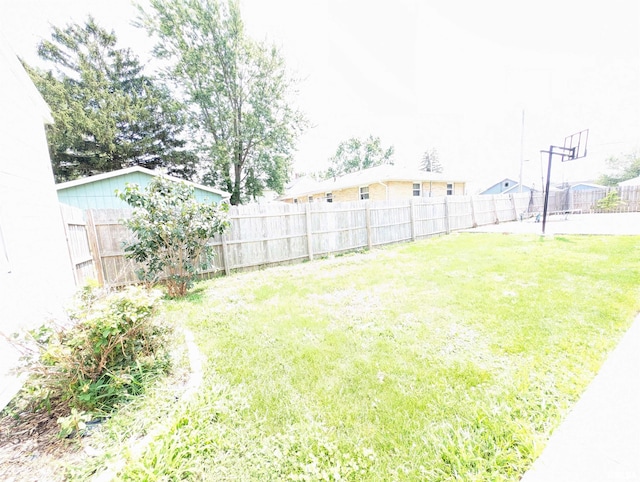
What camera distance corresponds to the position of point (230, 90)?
1636cm

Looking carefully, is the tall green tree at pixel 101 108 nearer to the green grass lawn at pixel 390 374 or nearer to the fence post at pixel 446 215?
the fence post at pixel 446 215

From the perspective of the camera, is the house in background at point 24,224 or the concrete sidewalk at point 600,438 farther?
the house in background at point 24,224

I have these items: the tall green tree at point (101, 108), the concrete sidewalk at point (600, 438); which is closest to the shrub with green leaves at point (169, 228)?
the concrete sidewalk at point (600, 438)

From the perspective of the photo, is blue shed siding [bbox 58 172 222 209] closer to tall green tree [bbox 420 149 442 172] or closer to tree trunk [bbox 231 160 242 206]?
tree trunk [bbox 231 160 242 206]

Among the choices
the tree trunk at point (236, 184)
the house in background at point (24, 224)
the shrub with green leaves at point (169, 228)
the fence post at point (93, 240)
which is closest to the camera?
the house in background at point (24, 224)

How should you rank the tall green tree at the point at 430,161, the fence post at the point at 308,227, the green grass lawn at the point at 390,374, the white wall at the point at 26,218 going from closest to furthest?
1. the green grass lawn at the point at 390,374
2. the white wall at the point at 26,218
3. the fence post at the point at 308,227
4. the tall green tree at the point at 430,161

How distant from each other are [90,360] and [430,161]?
5251 cm

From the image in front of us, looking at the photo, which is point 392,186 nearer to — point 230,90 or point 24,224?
point 230,90

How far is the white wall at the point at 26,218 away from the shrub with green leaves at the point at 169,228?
1.04 m

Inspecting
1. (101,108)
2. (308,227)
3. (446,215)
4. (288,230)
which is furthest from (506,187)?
(101,108)

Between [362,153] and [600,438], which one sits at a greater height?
[362,153]

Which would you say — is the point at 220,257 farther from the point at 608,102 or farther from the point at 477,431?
the point at 608,102

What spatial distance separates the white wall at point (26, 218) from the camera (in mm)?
2785

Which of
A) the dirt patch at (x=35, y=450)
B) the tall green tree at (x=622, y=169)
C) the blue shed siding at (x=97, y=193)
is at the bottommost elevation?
the dirt patch at (x=35, y=450)
